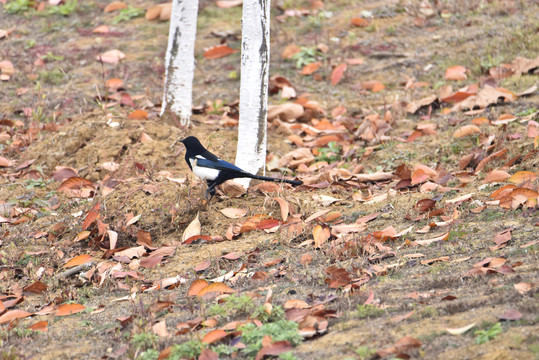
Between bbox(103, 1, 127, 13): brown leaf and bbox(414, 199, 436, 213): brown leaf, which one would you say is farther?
bbox(103, 1, 127, 13): brown leaf

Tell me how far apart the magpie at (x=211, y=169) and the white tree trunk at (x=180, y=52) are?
1.76 m

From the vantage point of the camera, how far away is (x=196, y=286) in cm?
353

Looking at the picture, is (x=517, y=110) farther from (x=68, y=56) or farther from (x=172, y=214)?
(x=68, y=56)

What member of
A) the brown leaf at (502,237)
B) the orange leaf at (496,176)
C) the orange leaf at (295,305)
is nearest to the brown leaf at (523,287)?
the brown leaf at (502,237)

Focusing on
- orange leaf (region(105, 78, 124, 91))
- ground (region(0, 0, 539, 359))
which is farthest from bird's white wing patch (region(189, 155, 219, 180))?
orange leaf (region(105, 78, 124, 91))

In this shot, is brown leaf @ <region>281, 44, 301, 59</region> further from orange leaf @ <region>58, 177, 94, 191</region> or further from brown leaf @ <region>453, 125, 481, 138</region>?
orange leaf @ <region>58, 177, 94, 191</region>

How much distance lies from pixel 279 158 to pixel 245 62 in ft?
5.03

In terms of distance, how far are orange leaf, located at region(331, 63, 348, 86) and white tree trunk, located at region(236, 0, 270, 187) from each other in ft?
11.0

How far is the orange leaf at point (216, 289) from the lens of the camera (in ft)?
11.3

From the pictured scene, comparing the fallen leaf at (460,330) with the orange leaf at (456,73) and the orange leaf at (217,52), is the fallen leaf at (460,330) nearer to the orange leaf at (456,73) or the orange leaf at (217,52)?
the orange leaf at (456,73)

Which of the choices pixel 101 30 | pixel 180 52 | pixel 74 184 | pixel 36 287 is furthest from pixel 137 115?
pixel 101 30

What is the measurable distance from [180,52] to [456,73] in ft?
11.4

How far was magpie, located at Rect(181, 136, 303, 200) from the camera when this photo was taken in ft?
15.2

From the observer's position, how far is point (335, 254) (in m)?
3.74
